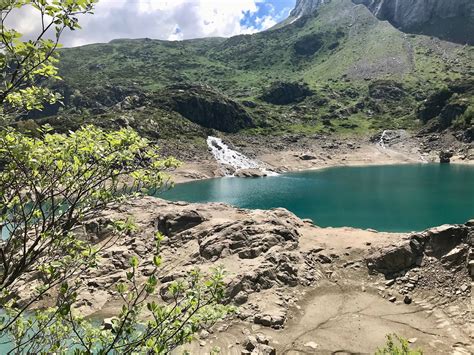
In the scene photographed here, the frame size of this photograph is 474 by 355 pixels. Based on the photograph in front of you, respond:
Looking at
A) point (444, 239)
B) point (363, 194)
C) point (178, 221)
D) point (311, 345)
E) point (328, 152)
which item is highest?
point (328, 152)

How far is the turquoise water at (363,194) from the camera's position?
6419cm

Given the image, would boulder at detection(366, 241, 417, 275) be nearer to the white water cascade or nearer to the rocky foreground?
→ the rocky foreground

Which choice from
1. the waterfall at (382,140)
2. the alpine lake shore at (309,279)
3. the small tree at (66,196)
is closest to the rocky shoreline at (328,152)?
the waterfall at (382,140)

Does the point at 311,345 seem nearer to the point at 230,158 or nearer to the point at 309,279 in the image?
the point at 309,279

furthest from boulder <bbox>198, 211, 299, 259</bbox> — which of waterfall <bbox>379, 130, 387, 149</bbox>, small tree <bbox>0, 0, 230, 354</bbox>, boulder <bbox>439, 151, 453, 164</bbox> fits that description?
waterfall <bbox>379, 130, 387, 149</bbox>

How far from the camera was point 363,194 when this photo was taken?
88.7 meters

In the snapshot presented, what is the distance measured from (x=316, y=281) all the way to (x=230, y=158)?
119398 millimetres

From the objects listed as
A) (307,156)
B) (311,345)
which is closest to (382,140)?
(307,156)

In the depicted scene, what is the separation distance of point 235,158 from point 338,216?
8776 cm

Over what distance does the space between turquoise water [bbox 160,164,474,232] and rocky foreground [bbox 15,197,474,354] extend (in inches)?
914

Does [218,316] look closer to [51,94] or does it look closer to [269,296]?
[51,94]

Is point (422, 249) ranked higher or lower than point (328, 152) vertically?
lower

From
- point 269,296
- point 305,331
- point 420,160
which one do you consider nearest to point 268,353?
point 305,331

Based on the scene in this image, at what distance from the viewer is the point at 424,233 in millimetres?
34875
